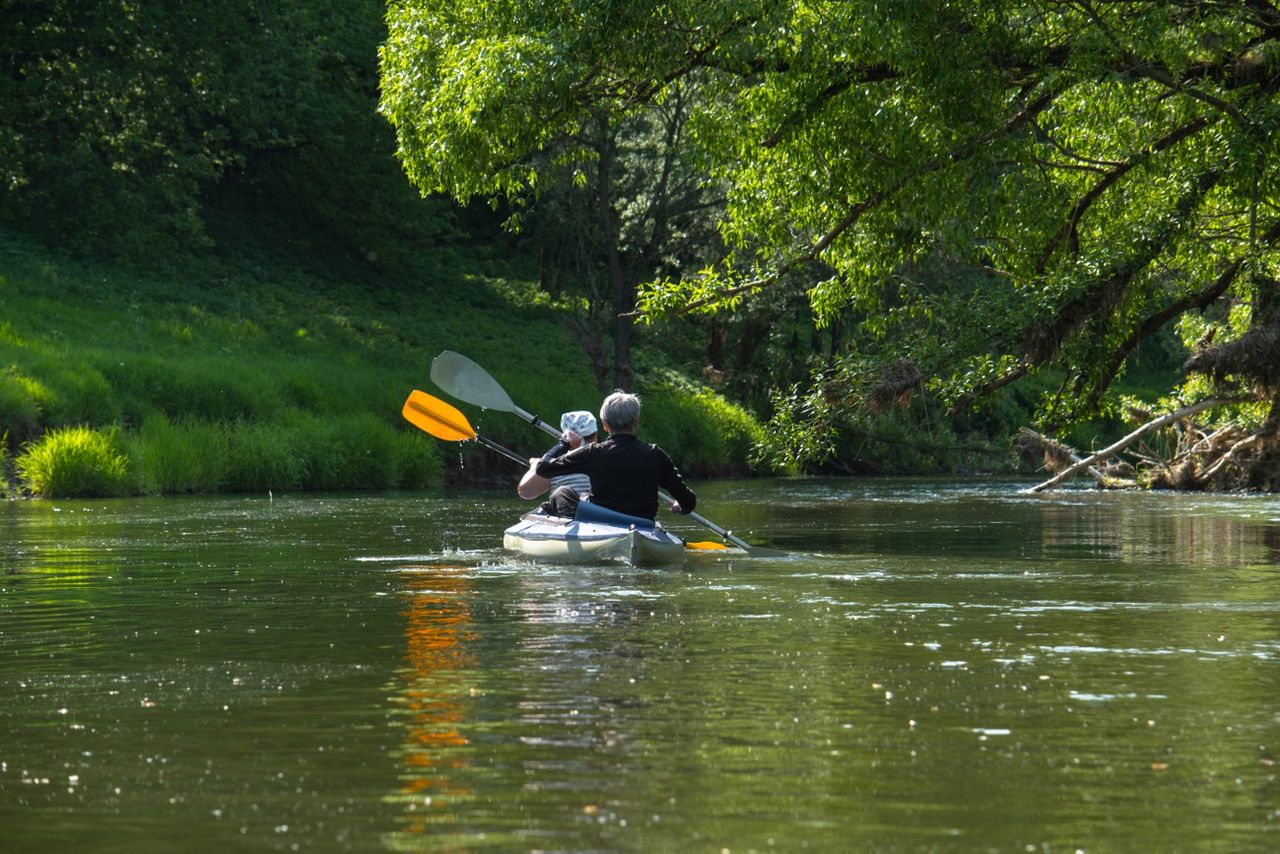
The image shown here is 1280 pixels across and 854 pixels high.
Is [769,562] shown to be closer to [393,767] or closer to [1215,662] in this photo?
[1215,662]

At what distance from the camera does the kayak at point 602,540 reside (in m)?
13.2

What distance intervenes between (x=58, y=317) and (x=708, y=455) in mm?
13013

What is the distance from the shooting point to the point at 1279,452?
2591 cm

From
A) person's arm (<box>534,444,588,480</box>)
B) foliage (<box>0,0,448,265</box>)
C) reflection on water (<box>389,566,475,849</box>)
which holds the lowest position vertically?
reflection on water (<box>389,566,475,849</box>)

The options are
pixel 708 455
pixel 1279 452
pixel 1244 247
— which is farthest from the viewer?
pixel 708 455

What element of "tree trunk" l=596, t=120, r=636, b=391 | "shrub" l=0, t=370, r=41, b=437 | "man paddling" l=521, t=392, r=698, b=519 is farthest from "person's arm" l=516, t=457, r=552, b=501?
"tree trunk" l=596, t=120, r=636, b=391

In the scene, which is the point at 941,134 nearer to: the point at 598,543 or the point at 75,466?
the point at 598,543

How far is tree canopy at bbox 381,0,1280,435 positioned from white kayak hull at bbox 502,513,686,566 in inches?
143

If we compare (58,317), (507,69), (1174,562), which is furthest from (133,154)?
(1174,562)

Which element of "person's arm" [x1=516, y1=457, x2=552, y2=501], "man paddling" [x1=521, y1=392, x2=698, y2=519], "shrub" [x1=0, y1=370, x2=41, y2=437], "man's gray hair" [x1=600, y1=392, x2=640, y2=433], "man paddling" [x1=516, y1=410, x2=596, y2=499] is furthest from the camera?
"shrub" [x1=0, y1=370, x2=41, y2=437]

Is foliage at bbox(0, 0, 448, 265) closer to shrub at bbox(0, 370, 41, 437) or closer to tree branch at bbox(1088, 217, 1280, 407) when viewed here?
shrub at bbox(0, 370, 41, 437)

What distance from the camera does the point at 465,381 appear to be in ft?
60.7

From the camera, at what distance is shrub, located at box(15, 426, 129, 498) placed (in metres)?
24.2

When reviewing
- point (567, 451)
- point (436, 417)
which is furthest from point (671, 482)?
point (436, 417)
